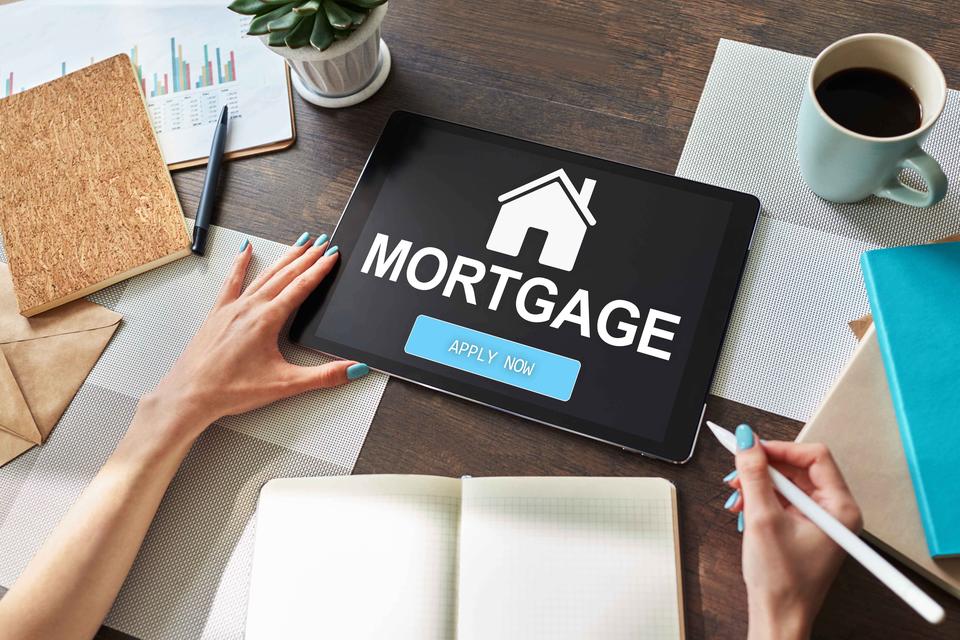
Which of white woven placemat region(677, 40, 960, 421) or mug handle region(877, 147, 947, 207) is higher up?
mug handle region(877, 147, 947, 207)

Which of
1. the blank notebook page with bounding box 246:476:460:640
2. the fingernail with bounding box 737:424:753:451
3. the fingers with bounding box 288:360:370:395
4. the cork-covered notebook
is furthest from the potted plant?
the fingernail with bounding box 737:424:753:451

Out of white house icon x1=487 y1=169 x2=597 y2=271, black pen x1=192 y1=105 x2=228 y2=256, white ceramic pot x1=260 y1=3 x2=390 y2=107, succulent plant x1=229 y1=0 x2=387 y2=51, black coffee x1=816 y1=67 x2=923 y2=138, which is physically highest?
black coffee x1=816 y1=67 x2=923 y2=138

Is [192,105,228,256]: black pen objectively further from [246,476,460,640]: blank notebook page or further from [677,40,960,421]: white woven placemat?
[677,40,960,421]: white woven placemat

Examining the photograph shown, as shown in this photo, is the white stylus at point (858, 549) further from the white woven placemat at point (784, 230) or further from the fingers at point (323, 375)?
the fingers at point (323, 375)

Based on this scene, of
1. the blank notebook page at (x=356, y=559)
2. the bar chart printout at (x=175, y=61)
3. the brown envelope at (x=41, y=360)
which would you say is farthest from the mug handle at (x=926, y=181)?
the brown envelope at (x=41, y=360)

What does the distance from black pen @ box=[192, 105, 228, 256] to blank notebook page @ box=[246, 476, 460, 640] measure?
31 cm

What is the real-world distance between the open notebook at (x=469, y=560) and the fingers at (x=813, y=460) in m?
0.11

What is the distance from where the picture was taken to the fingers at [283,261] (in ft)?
2.66

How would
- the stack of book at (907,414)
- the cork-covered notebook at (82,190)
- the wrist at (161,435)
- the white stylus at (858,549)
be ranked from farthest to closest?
the cork-covered notebook at (82,190) → the wrist at (161,435) → the stack of book at (907,414) → the white stylus at (858,549)

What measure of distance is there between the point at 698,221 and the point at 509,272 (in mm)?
214

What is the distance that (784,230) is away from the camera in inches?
30.9

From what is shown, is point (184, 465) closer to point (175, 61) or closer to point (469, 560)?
point (469, 560)

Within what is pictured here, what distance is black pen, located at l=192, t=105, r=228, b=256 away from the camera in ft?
2.77

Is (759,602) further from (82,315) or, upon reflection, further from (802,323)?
Result: (82,315)
